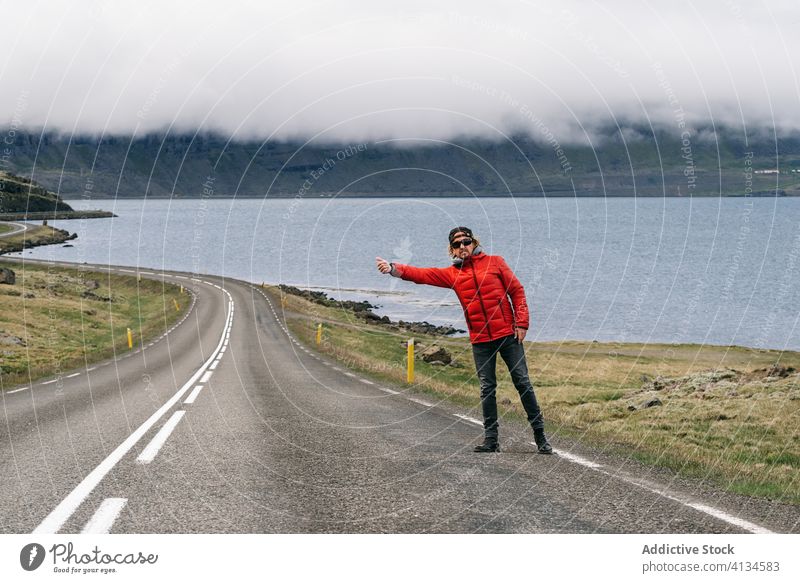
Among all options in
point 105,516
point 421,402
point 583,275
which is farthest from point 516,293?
point 583,275

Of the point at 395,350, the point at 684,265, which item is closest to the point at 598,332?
the point at 395,350

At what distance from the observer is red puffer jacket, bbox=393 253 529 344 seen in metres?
8.62

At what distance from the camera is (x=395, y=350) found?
41.8 metres

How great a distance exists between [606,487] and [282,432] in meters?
5.14

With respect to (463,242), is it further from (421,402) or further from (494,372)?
(421,402)

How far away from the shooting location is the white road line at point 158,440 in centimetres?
852

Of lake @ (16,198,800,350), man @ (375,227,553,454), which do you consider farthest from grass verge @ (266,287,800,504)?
lake @ (16,198,800,350)

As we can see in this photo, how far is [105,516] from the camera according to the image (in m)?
5.84

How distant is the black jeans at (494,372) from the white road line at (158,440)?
4082 mm

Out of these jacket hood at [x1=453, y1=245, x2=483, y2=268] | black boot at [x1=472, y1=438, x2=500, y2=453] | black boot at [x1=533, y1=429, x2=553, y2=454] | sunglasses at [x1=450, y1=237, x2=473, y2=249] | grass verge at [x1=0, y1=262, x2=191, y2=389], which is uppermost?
sunglasses at [x1=450, y1=237, x2=473, y2=249]

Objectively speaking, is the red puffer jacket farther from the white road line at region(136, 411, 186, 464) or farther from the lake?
the lake

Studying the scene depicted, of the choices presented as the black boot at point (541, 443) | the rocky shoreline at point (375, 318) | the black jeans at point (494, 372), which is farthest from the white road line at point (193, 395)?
the rocky shoreline at point (375, 318)

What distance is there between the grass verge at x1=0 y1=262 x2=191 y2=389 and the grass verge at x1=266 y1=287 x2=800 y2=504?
35.4 feet
